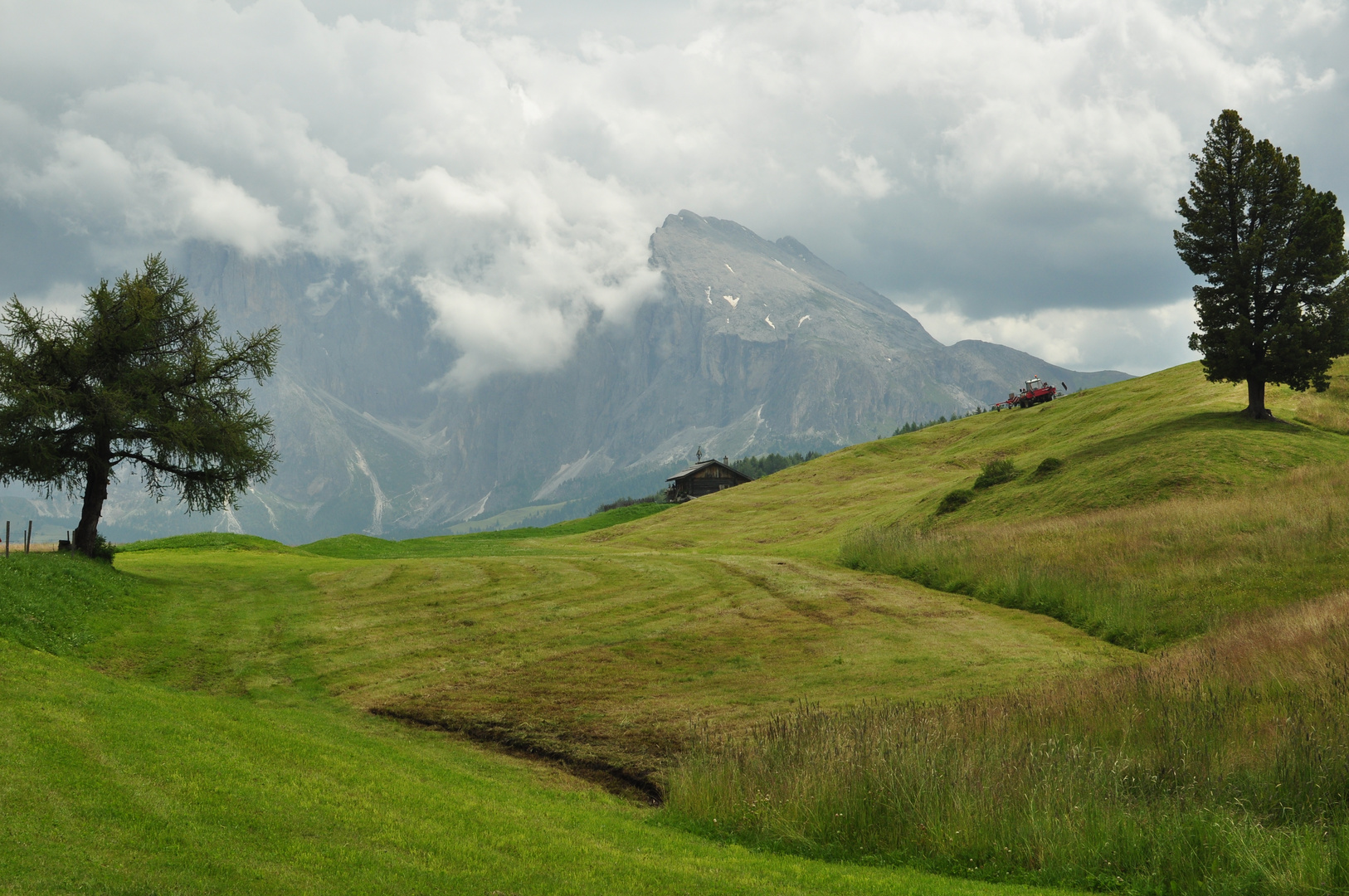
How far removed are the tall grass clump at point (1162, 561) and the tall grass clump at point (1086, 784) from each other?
823cm

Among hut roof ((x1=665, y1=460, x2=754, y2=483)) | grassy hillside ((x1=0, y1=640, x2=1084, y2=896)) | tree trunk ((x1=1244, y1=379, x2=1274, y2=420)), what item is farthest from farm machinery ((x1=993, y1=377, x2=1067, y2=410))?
grassy hillside ((x1=0, y1=640, x2=1084, y2=896))

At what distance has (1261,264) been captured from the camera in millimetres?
49031

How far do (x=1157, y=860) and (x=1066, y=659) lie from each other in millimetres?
13094

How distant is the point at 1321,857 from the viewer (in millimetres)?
10398

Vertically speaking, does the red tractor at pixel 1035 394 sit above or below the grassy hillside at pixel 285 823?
above

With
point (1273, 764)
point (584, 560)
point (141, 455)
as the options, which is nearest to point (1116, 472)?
point (584, 560)

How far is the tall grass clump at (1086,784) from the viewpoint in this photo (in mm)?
11461

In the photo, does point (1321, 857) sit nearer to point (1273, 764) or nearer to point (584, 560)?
point (1273, 764)

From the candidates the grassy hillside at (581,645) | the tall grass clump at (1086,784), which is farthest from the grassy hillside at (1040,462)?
the tall grass clump at (1086,784)

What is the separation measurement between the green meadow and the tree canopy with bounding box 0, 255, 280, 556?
16.3ft

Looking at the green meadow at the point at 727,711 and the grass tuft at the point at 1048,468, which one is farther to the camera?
the grass tuft at the point at 1048,468

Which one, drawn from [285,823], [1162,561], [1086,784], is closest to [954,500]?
[1162,561]

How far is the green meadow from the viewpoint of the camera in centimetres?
1103

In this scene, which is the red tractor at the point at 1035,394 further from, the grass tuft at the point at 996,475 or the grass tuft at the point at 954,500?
the grass tuft at the point at 954,500
